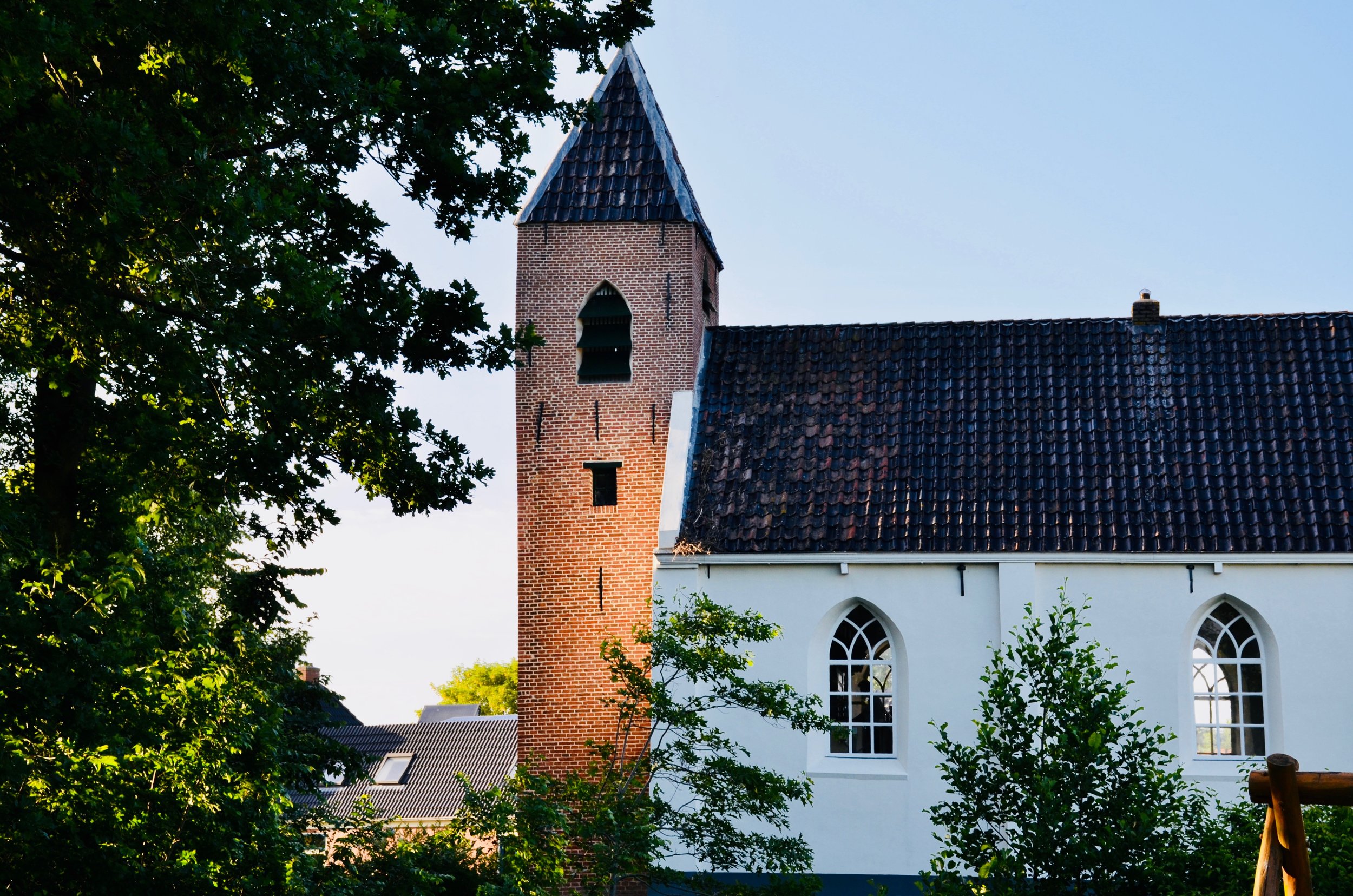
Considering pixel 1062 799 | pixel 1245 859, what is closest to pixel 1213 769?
pixel 1245 859

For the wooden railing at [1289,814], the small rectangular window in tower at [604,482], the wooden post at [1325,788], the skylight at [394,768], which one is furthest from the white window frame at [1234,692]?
the skylight at [394,768]

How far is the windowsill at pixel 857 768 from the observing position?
1764 cm

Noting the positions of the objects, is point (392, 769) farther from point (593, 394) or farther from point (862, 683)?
point (862, 683)

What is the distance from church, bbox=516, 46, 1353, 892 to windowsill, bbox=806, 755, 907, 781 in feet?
0.12

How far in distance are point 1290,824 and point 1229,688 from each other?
46.1 ft

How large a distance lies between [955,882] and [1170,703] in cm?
825

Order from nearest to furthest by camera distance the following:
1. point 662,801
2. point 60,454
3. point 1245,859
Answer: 1. point 1245,859
2. point 60,454
3. point 662,801

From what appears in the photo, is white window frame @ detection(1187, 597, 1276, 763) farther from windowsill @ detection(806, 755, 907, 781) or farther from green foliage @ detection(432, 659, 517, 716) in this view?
green foliage @ detection(432, 659, 517, 716)

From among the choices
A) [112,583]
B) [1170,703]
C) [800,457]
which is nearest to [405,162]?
[112,583]

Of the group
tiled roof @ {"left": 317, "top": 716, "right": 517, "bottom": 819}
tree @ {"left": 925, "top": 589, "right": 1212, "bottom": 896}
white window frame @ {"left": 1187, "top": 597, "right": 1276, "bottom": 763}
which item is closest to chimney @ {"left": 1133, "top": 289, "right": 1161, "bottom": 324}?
white window frame @ {"left": 1187, "top": 597, "right": 1276, "bottom": 763}

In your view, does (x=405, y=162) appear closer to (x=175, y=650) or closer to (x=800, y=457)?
(x=175, y=650)

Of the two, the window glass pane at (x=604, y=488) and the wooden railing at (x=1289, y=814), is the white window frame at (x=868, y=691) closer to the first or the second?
the window glass pane at (x=604, y=488)

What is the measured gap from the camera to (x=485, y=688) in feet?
219

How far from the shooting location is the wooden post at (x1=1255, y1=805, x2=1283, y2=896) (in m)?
4.77
